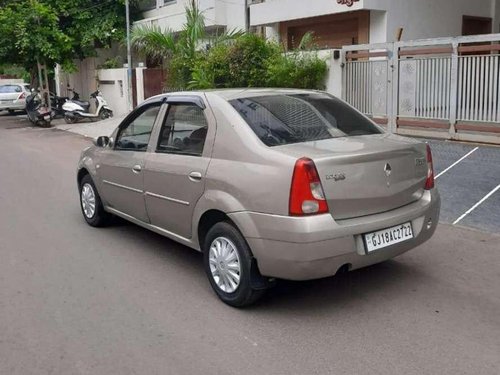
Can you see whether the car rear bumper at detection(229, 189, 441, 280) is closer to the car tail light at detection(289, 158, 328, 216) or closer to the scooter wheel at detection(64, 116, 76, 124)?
the car tail light at detection(289, 158, 328, 216)

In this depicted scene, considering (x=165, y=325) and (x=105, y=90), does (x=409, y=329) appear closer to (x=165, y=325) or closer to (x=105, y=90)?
(x=165, y=325)

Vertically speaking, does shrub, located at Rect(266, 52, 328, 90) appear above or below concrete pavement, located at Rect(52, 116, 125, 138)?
above

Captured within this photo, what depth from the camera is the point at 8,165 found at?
12.1m

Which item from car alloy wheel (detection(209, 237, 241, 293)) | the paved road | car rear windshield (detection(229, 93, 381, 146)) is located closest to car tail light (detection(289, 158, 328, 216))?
car rear windshield (detection(229, 93, 381, 146))

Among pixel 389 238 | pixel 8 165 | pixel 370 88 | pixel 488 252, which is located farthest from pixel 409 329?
pixel 8 165

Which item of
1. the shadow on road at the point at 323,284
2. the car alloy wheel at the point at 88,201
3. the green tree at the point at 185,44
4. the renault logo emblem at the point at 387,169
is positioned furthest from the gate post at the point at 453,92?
the green tree at the point at 185,44

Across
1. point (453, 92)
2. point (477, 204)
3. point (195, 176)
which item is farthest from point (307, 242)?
point (453, 92)

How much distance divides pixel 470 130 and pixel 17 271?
7480 mm

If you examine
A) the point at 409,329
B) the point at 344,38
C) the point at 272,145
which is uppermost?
the point at 344,38

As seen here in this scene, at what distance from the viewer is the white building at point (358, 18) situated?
541 inches

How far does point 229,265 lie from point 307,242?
77cm

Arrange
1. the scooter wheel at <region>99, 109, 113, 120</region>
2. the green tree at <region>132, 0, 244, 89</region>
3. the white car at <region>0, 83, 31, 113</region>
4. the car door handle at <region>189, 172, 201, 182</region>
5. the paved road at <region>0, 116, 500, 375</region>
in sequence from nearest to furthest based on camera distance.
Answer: the paved road at <region>0, 116, 500, 375</region> < the car door handle at <region>189, 172, 201, 182</region> < the green tree at <region>132, 0, 244, 89</region> < the scooter wheel at <region>99, 109, 113, 120</region> < the white car at <region>0, 83, 31, 113</region>

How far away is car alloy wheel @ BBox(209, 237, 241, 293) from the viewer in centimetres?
438

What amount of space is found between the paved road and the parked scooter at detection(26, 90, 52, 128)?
15844mm
